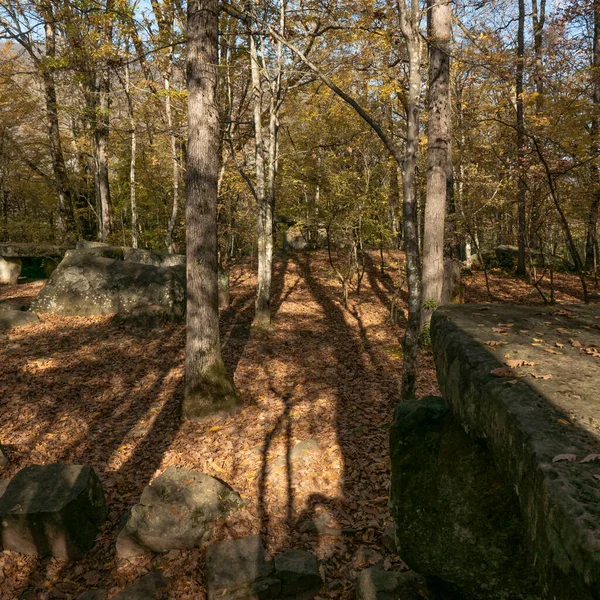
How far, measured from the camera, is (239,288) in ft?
50.5

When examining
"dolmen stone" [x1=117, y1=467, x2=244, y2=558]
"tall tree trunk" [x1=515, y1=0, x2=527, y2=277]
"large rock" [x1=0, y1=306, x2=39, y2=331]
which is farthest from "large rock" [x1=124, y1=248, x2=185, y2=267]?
"tall tree trunk" [x1=515, y1=0, x2=527, y2=277]

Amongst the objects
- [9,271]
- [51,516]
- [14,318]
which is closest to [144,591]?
[51,516]

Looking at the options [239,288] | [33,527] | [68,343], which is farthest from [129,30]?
[33,527]

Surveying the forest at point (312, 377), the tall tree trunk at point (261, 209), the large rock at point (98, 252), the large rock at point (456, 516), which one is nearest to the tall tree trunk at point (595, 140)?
the forest at point (312, 377)

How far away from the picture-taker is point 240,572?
3.82m

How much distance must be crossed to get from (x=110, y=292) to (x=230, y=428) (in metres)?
6.68

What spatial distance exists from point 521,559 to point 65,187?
65.1ft

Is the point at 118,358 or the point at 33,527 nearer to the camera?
the point at 33,527

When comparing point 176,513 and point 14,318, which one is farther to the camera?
point 14,318

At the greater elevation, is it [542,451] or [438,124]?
[438,124]

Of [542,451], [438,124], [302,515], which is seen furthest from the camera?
[438,124]

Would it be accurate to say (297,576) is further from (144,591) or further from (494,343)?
(494,343)

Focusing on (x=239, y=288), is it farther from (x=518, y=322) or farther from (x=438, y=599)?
(x=438, y=599)

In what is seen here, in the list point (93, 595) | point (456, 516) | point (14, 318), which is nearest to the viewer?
point (456, 516)
